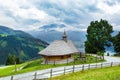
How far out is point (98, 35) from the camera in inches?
4311

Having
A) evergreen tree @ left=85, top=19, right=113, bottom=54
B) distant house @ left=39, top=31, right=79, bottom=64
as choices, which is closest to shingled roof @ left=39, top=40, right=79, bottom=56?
distant house @ left=39, top=31, right=79, bottom=64

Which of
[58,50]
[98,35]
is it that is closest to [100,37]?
[98,35]

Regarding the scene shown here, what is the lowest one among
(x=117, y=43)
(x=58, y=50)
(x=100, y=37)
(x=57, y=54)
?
(x=57, y=54)

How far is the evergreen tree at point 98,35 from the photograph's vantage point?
108562 mm

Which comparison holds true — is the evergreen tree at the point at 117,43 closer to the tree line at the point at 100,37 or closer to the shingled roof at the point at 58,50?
the tree line at the point at 100,37

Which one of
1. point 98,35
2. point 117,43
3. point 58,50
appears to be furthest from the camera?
point 98,35

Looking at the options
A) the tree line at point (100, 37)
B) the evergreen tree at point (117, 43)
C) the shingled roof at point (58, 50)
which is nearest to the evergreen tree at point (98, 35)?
the tree line at point (100, 37)

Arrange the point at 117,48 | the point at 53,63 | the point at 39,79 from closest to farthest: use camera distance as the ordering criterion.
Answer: the point at 39,79, the point at 53,63, the point at 117,48

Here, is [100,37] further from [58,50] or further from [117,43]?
[58,50]

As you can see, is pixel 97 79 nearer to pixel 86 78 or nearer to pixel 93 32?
pixel 86 78

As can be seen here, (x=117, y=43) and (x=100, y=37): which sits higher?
(x=100, y=37)

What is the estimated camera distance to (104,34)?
108 metres

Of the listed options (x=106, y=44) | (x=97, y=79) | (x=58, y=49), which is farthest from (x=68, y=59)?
(x=106, y=44)

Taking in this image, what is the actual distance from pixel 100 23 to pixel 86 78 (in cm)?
6849
